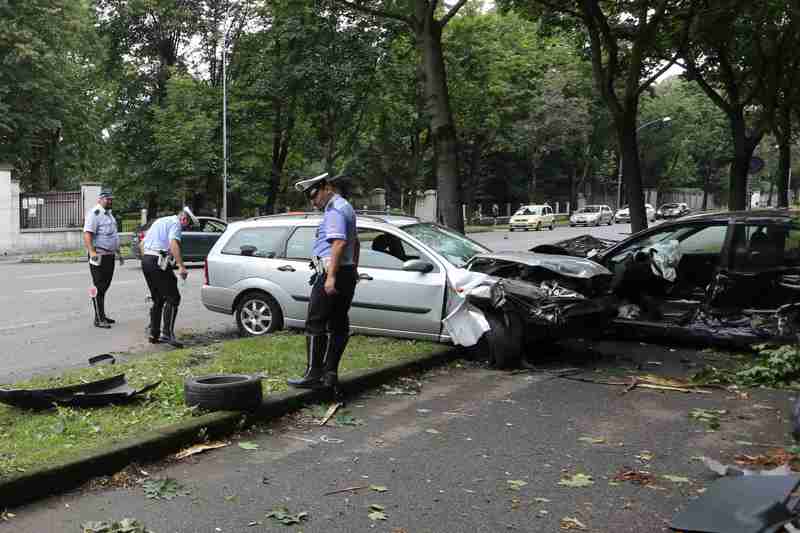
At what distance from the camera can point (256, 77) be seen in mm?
33688

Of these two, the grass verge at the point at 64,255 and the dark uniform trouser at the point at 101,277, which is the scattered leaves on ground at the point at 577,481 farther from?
the grass verge at the point at 64,255

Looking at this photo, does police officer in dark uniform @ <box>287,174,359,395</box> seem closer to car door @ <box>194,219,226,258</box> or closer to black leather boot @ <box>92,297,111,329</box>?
black leather boot @ <box>92,297,111,329</box>

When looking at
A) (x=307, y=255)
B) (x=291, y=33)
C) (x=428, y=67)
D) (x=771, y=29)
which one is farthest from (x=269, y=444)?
(x=291, y=33)

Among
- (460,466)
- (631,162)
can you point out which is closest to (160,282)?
(460,466)

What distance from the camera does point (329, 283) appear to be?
6.28m

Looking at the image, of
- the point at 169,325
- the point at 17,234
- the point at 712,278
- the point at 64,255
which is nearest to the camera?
the point at 712,278

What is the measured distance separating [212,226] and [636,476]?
19152mm

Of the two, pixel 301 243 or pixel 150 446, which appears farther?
pixel 301 243

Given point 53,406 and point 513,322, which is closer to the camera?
point 53,406

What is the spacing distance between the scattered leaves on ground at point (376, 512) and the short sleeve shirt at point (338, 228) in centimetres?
248

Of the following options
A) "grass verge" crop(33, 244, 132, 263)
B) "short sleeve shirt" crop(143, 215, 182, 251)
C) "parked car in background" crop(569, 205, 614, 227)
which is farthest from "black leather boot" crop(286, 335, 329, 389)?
"parked car in background" crop(569, 205, 614, 227)

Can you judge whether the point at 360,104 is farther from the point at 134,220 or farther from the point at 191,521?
the point at 191,521

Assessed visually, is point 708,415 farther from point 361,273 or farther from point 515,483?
point 361,273

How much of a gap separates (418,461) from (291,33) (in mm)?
28557
